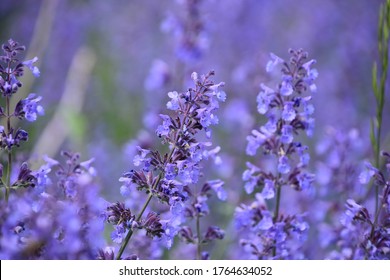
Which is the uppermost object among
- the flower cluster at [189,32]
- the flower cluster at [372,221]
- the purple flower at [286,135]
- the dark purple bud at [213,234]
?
the flower cluster at [189,32]

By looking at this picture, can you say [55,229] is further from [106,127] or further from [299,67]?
[106,127]

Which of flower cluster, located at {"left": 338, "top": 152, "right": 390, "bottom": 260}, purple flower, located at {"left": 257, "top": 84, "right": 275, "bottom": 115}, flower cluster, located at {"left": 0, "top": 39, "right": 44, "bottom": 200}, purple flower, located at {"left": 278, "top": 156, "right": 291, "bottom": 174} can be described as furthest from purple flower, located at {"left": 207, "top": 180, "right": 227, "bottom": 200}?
flower cluster, located at {"left": 0, "top": 39, "right": 44, "bottom": 200}

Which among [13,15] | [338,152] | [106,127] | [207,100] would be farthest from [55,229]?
[13,15]

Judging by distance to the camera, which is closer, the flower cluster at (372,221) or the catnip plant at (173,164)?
the catnip plant at (173,164)

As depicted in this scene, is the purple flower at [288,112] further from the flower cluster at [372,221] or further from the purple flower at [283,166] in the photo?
the flower cluster at [372,221]

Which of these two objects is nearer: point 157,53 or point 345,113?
point 345,113

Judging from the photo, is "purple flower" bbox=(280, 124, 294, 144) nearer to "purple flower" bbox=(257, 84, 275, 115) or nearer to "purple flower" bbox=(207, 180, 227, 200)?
"purple flower" bbox=(257, 84, 275, 115)

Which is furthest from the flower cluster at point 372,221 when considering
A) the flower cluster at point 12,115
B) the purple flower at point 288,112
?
the flower cluster at point 12,115
